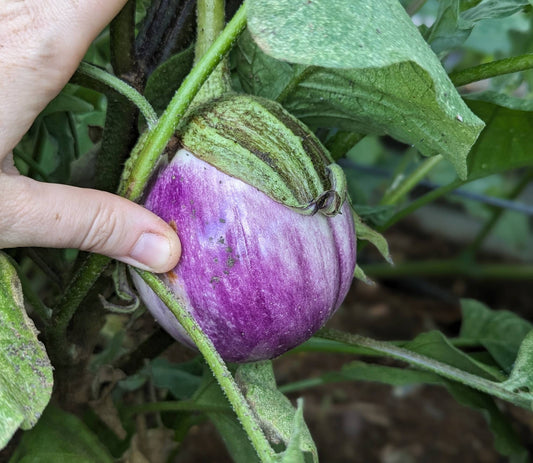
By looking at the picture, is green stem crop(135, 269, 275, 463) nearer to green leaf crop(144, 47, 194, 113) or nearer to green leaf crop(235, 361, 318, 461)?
green leaf crop(235, 361, 318, 461)

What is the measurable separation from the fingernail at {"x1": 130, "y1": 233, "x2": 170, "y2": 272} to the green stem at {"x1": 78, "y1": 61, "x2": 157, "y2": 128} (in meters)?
0.07

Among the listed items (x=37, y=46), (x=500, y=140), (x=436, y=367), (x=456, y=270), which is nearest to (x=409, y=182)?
(x=500, y=140)

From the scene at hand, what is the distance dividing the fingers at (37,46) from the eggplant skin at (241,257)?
0.09 metres

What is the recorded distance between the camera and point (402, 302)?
1562 mm

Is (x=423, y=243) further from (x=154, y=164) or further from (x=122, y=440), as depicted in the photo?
(x=154, y=164)

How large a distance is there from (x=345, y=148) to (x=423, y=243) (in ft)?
4.03

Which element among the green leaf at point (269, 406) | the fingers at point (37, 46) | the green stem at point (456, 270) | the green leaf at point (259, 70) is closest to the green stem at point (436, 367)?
the green leaf at point (269, 406)

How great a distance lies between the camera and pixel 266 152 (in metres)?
0.45

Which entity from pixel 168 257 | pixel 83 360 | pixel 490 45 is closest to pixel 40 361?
pixel 168 257

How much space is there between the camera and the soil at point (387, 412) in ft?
3.79

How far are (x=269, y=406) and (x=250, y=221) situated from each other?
0.13 meters

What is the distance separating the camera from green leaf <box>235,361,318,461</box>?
469 mm

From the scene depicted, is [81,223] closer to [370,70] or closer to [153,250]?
[153,250]

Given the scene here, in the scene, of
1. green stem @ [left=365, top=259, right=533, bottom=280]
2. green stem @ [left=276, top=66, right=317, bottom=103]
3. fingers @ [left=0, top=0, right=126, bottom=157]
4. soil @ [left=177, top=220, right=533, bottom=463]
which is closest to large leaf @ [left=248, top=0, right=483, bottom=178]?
green stem @ [left=276, top=66, right=317, bottom=103]
